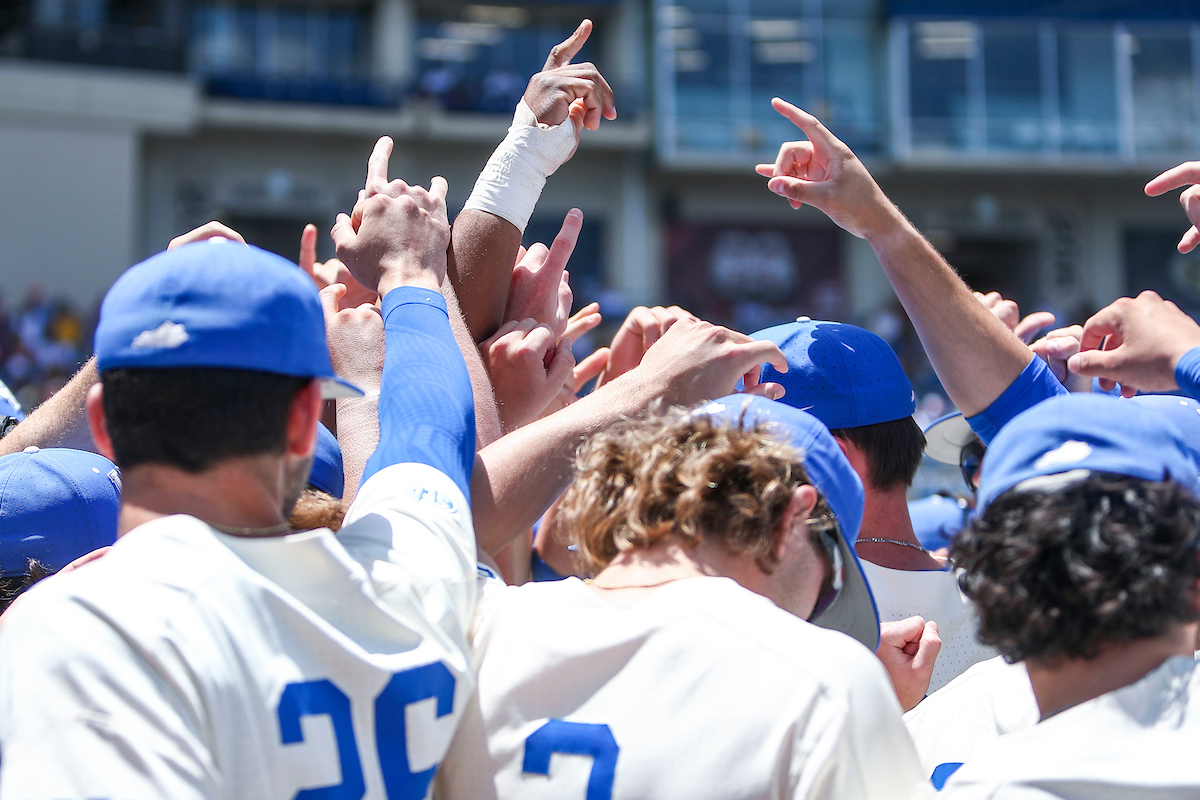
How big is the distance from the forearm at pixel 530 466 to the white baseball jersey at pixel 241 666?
30 cm

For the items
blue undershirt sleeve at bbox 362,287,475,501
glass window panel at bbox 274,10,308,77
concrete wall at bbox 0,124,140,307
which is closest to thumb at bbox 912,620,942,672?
blue undershirt sleeve at bbox 362,287,475,501

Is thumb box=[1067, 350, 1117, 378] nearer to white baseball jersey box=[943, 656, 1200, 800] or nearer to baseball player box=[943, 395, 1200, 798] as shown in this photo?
baseball player box=[943, 395, 1200, 798]

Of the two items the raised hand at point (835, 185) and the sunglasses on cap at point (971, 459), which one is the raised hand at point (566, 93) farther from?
the sunglasses on cap at point (971, 459)

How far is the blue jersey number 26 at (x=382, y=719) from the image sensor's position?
52.2 inches

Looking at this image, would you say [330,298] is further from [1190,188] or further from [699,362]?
[1190,188]

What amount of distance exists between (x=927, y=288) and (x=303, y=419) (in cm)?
139

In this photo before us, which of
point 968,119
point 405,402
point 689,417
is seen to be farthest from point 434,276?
point 968,119

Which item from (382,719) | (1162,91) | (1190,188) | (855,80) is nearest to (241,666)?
(382,719)

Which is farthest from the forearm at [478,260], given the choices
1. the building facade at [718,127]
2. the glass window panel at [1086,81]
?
the glass window panel at [1086,81]

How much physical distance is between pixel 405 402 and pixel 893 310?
2430 cm

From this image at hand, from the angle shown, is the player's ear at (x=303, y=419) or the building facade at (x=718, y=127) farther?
the building facade at (x=718, y=127)

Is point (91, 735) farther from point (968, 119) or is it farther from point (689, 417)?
point (968, 119)

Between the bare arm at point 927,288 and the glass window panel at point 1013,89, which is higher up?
the glass window panel at point 1013,89

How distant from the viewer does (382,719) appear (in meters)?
1.41
